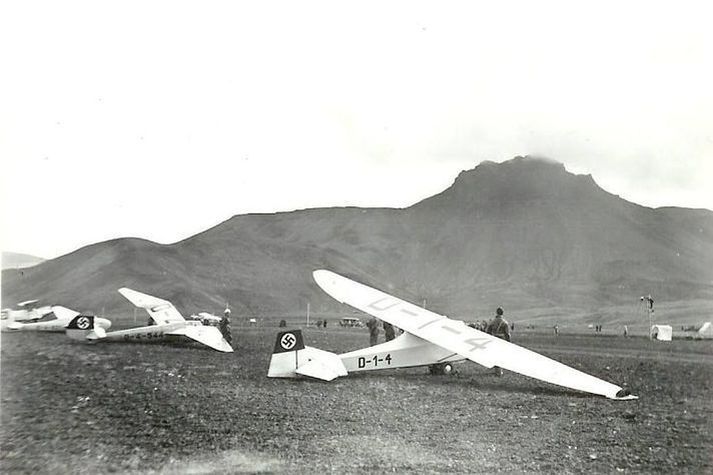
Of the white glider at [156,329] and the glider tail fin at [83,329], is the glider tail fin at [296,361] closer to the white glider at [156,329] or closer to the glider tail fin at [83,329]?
the white glider at [156,329]

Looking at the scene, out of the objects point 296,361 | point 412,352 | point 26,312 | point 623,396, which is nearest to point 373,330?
point 412,352

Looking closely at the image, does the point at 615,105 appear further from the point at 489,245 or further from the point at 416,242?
the point at 416,242

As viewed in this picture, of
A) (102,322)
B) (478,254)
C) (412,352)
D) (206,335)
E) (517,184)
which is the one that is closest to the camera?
(102,322)

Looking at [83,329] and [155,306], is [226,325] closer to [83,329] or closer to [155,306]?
[155,306]

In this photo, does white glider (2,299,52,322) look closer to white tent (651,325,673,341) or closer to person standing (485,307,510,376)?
person standing (485,307,510,376)

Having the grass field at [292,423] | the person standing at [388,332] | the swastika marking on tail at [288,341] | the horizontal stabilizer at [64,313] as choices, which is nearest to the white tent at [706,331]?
the grass field at [292,423]
